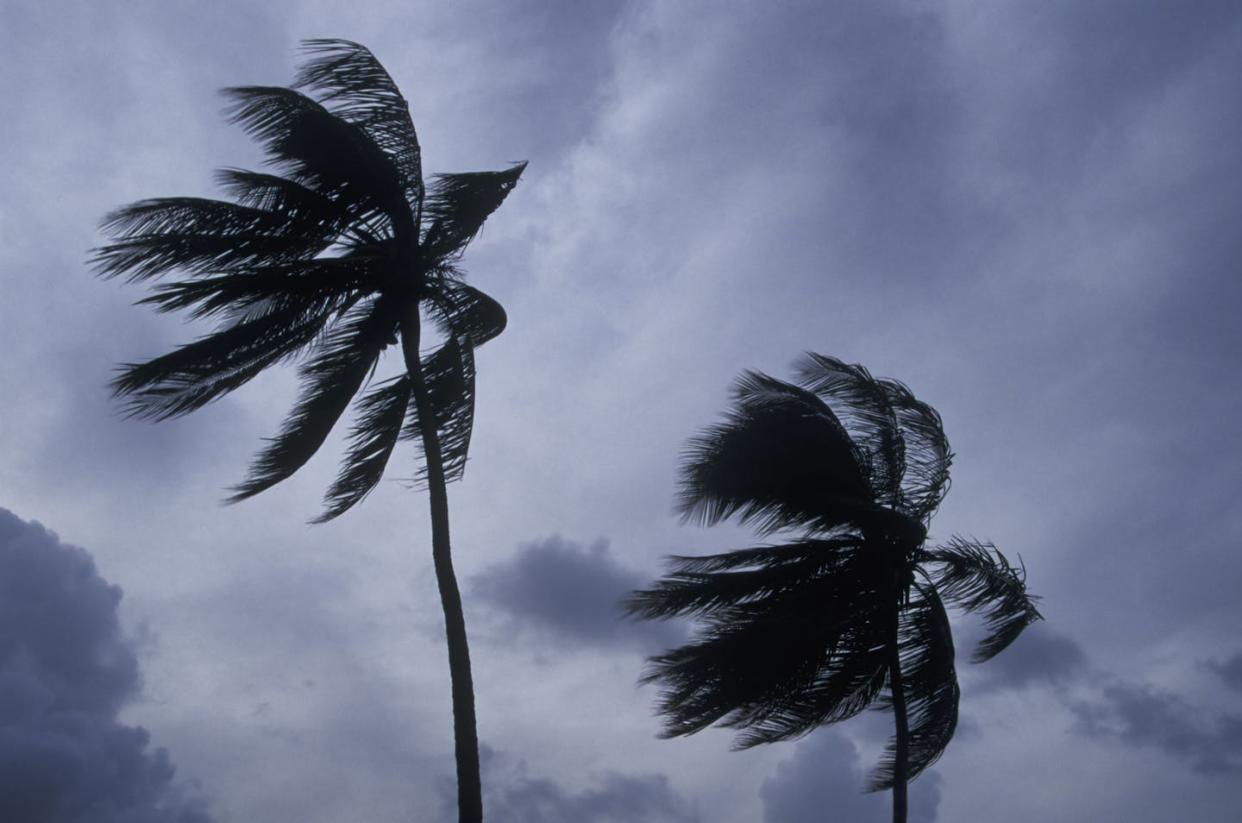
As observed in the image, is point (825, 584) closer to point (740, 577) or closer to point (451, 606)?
point (740, 577)

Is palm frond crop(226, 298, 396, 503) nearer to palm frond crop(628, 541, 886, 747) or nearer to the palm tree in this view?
the palm tree

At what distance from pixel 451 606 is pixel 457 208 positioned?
A: 5480 mm

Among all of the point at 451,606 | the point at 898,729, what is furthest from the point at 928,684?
the point at 451,606

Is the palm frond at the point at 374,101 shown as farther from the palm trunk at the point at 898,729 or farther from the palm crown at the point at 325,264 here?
the palm trunk at the point at 898,729

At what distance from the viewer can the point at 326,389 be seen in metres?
15.6

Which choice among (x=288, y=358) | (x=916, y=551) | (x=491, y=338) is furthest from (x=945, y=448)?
(x=288, y=358)

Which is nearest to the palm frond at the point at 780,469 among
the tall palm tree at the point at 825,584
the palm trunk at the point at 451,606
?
the tall palm tree at the point at 825,584

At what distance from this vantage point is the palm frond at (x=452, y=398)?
631 inches

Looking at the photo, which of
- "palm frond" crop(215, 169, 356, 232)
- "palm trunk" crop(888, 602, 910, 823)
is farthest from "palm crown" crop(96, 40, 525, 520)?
"palm trunk" crop(888, 602, 910, 823)

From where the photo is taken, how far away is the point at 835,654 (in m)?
16.4

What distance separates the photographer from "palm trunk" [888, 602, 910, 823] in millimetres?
15156

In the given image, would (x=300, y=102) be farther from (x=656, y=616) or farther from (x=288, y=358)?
(x=656, y=616)

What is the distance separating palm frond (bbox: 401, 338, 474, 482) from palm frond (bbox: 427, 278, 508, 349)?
0.20m

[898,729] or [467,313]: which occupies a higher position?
[467,313]
